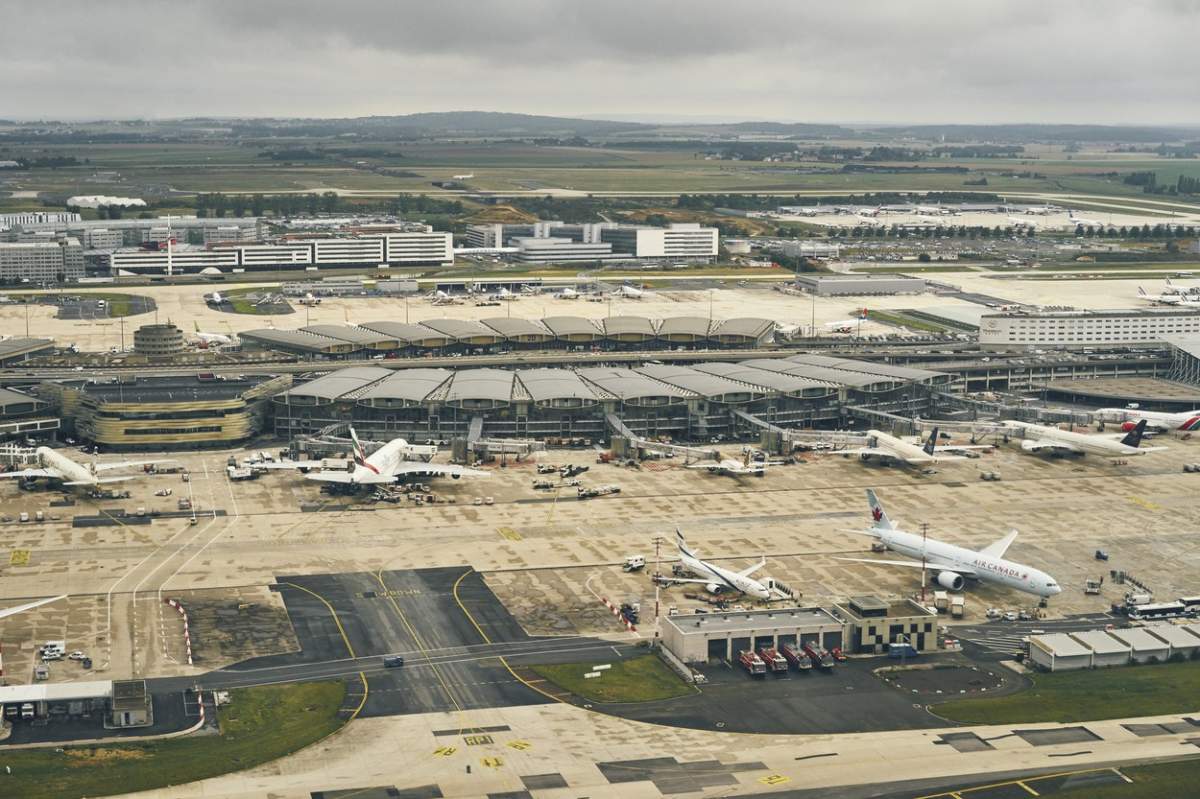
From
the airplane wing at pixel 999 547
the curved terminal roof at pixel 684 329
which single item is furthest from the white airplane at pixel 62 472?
the curved terminal roof at pixel 684 329

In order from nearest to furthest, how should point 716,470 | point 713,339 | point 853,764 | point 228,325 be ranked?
point 853,764
point 716,470
point 713,339
point 228,325

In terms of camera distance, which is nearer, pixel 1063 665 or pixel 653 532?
pixel 1063 665

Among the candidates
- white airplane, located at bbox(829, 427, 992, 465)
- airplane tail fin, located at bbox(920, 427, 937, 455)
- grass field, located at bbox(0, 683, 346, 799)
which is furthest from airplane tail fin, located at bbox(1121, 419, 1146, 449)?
grass field, located at bbox(0, 683, 346, 799)

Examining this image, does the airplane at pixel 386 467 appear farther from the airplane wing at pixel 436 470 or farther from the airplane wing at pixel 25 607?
the airplane wing at pixel 25 607

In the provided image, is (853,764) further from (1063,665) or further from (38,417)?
(38,417)

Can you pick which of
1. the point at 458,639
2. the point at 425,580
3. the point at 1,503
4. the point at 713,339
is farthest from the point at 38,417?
the point at 713,339

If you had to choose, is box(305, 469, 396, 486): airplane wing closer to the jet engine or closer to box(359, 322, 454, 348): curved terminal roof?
the jet engine

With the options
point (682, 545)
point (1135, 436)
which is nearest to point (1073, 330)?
point (1135, 436)
